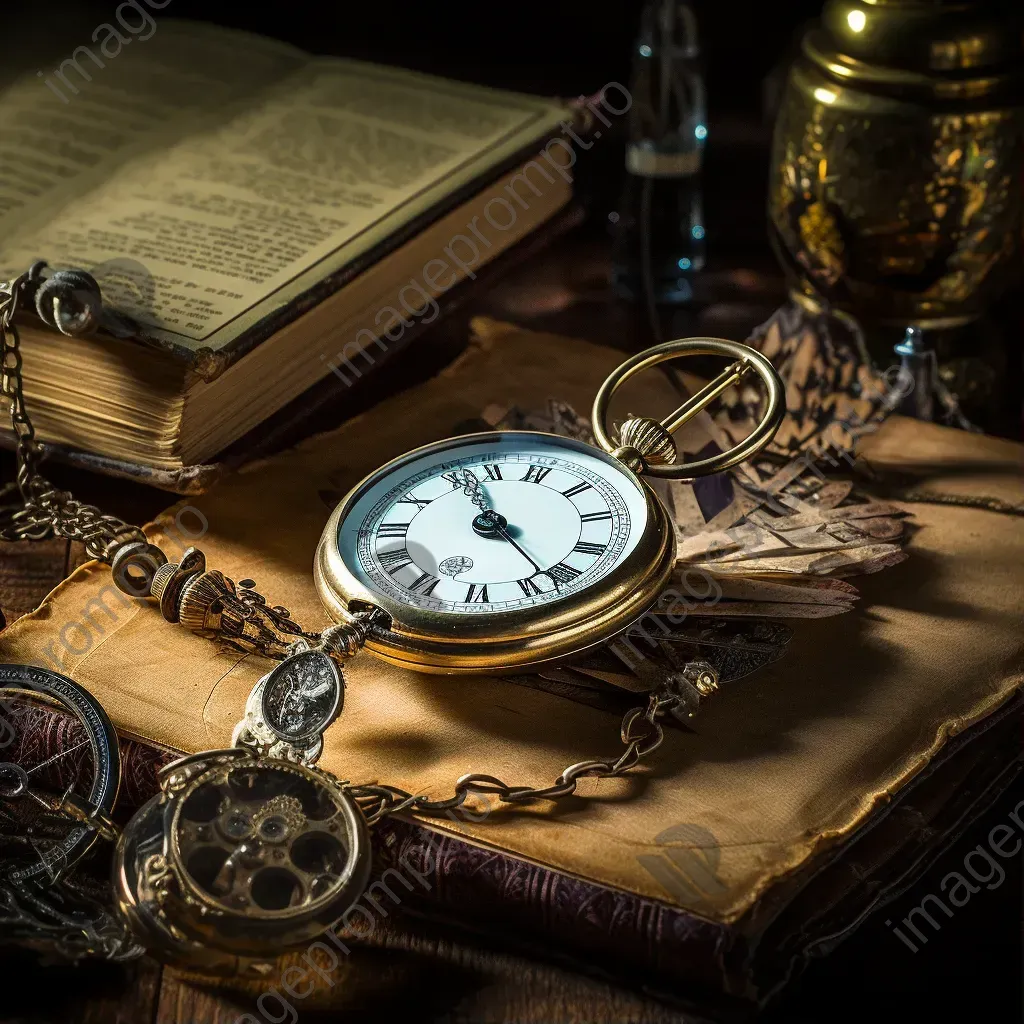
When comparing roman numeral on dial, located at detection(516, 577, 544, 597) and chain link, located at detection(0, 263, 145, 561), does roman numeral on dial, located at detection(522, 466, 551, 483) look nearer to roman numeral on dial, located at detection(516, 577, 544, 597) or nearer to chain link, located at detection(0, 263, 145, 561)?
roman numeral on dial, located at detection(516, 577, 544, 597)

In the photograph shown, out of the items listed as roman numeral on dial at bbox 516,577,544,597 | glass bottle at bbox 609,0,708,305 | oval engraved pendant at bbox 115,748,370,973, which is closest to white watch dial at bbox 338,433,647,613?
roman numeral on dial at bbox 516,577,544,597

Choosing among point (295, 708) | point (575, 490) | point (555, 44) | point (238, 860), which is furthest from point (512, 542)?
point (555, 44)

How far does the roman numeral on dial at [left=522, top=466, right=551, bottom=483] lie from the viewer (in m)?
1.85

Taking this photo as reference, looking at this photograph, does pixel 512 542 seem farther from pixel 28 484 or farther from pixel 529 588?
pixel 28 484

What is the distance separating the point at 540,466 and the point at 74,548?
671 mm

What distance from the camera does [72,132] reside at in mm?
2520

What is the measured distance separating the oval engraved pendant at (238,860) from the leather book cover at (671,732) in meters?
0.11

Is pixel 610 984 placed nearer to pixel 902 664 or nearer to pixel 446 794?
pixel 446 794

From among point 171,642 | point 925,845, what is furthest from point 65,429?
point 925,845

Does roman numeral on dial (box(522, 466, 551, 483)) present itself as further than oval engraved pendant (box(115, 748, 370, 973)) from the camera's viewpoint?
Yes

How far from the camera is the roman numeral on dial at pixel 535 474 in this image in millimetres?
1846

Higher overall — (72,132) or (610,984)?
(72,132)

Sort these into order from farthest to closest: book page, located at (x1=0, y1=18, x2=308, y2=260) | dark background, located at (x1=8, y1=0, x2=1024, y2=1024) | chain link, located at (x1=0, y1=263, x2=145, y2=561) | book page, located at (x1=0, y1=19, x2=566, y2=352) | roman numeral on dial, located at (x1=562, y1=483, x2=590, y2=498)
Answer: dark background, located at (x1=8, y1=0, x2=1024, y2=1024)
book page, located at (x1=0, y1=18, x2=308, y2=260)
book page, located at (x1=0, y1=19, x2=566, y2=352)
chain link, located at (x1=0, y1=263, x2=145, y2=561)
roman numeral on dial, located at (x1=562, y1=483, x2=590, y2=498)

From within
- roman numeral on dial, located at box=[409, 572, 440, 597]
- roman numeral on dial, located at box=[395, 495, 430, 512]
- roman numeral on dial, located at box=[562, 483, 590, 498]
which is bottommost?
roman numeral on dial, located at box=[409, 572, 440, 597]
